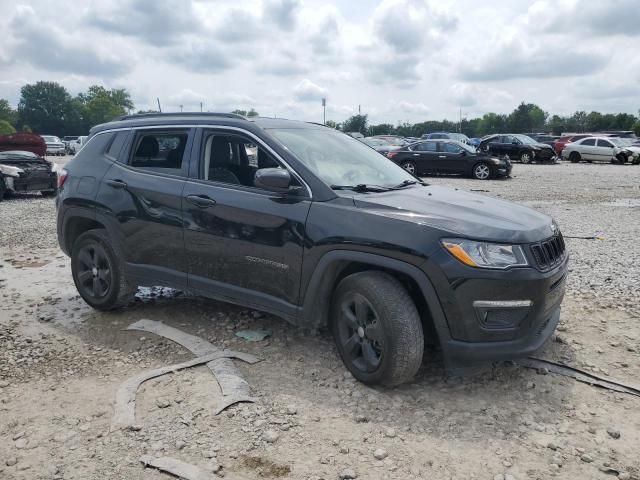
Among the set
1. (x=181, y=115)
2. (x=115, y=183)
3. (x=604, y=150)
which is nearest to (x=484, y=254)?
(x=181, y=115)

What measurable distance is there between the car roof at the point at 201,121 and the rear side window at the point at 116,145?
0.32ft

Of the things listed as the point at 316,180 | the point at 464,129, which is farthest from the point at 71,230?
the point at 464,129

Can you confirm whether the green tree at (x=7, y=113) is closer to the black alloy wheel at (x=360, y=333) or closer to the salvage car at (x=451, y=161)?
the salvage car at (x=451, y=161)

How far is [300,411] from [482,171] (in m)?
18.2

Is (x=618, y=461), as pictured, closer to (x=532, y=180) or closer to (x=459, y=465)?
(x=459, y=465)

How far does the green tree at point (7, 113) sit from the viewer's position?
100 metres

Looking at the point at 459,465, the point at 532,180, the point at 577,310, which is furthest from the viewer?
the point at 532,180

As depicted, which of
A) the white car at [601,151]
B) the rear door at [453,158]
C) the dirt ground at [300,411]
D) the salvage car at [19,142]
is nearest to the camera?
the dirt ground at [300,411]

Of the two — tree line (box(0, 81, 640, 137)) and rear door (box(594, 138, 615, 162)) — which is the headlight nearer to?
rear door (box(594, 138, 615, 162))

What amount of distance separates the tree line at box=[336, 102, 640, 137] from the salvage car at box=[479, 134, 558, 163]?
35.4 m

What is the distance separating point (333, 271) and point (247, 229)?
0.75 metres

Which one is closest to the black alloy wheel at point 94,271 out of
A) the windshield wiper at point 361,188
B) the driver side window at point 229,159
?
the driver side window at point 229,159

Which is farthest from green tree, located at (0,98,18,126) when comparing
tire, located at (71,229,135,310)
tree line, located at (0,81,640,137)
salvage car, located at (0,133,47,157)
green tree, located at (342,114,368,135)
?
tire, located at (71,229,135,310)

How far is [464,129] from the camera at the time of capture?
121000 mm
